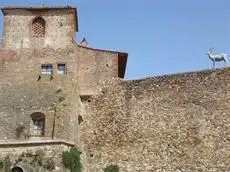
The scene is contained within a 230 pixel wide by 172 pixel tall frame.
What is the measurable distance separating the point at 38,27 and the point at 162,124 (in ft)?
26.1

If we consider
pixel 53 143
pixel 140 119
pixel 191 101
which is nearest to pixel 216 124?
pixel 191 101

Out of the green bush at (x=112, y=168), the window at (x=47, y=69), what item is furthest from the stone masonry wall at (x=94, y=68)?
the green bush at (x=112, y=168)

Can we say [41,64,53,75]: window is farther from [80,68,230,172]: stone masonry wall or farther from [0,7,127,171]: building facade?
[80,68,230,172]: stone masonry wall

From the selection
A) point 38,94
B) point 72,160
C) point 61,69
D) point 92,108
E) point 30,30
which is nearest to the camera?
point 72,160

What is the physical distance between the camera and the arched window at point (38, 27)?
29.3 m

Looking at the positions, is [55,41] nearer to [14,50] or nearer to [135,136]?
[14,50]

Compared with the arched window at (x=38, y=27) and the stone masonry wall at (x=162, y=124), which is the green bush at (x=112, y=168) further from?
the arched window at (x=38, y=27)

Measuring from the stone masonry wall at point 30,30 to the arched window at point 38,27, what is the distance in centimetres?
16

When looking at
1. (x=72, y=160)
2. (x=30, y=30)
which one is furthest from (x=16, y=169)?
(x=30, y=30)

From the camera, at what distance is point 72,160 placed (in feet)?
86.6

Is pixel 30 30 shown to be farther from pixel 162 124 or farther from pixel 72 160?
pixel 162 124

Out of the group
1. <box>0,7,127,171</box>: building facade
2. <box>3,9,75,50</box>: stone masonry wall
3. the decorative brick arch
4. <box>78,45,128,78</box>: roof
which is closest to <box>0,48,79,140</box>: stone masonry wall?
<box>0,7,127,171</box>: building facade

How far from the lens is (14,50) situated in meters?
29.0

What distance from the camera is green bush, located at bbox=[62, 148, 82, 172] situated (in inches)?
1033
